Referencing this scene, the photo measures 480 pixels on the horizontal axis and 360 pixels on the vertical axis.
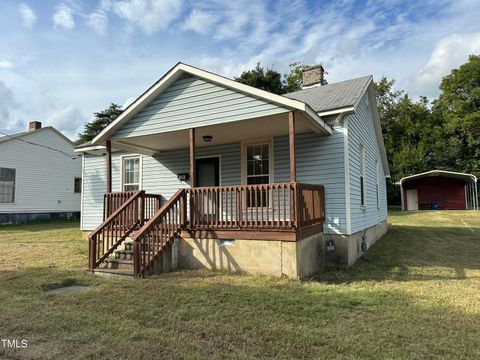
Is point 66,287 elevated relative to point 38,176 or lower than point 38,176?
lower

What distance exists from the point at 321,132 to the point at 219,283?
430 centimetres

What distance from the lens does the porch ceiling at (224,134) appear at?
25.2 feet

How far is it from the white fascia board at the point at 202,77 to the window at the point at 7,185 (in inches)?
552

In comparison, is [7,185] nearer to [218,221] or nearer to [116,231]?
[116,231]

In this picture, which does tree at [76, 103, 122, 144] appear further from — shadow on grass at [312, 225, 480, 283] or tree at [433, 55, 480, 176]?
tree at [433, 55, 480, 176]

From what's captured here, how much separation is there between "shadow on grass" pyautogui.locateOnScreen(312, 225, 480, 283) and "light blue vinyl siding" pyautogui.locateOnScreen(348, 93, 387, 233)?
0.87m

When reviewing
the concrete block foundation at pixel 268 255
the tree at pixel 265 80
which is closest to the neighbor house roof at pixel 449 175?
the tree at pixel 265 80

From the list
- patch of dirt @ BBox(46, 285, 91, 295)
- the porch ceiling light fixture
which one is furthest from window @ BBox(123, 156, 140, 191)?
patch of dirt @ BBox(46, 285, 91, 295)

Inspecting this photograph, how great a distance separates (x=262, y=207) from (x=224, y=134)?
9.42 feet

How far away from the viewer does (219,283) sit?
6.12 meters

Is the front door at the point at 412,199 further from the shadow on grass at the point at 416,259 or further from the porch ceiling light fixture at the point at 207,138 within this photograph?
the porch ceiling light fixture at the point at 207,138

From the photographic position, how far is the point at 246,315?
441 cm

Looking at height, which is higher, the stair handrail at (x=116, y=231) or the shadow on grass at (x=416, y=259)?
the stair handrail at (x=116, y=231)

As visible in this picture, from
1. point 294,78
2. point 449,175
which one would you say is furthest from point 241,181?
point 294,78
